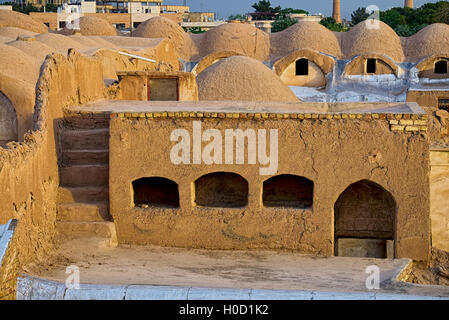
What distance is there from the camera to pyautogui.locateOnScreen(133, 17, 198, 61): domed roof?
2911cm

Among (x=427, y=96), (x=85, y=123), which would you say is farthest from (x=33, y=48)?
(x=427, y=96)

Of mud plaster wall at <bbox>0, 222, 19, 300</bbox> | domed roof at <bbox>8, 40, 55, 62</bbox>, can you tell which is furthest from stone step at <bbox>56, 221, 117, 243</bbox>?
domed roof at <bbox>8, 40, 55, 62</bbox>

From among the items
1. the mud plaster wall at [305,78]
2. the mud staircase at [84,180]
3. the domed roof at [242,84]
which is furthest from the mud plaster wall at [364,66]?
Answer: the mud staircase at [84,180]

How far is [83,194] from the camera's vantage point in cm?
976

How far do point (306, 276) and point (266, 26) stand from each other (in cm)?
3603

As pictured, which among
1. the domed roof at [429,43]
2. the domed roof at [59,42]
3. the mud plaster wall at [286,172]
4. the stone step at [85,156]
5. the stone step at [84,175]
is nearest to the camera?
the mud plaster wall at [286,172]

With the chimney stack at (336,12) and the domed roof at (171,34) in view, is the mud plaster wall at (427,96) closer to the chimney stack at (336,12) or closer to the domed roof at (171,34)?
the domed roof at (171,34)

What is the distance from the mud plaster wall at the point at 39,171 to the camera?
7.40 meters

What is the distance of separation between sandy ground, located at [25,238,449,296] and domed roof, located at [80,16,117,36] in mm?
21822

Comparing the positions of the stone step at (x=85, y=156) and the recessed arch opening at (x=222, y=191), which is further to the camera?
the recessed arch opening at (x=222, y=191)

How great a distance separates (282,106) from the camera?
11172 mm

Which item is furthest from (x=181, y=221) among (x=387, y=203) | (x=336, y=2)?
(x=336, y=2)

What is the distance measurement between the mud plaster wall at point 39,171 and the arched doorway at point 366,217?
14.5 feet
